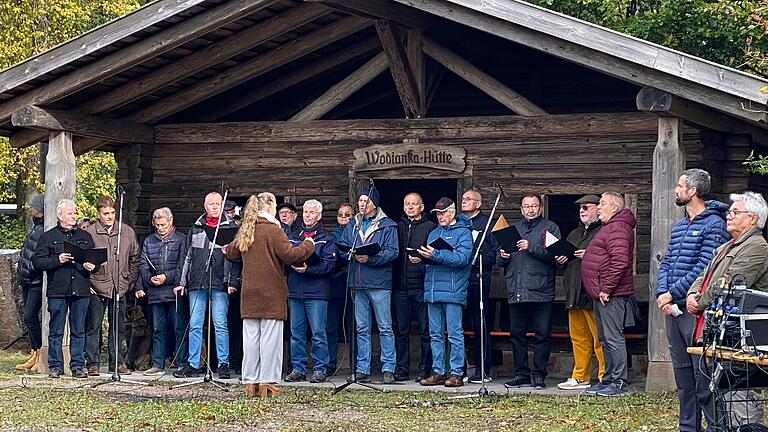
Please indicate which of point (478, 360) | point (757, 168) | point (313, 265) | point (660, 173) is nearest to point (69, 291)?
point (313, 265)

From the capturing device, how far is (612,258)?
10.7m

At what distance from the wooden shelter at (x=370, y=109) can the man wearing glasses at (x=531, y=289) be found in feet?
3.41

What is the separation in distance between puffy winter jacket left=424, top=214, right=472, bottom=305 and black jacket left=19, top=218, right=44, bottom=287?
14.7ft

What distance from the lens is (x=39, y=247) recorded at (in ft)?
39.9

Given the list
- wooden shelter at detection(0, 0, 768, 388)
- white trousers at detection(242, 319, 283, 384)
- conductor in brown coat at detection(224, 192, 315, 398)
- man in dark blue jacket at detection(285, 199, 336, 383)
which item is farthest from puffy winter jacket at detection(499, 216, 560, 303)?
white trousers at detection(242, 319, 283, 384)

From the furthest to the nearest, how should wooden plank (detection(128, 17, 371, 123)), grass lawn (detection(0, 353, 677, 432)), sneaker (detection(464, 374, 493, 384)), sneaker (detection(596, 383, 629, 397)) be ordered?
wooden plank (detection(128, 17, 371, 123))
sneaker (detection(464, 374, 493, 384))
sneaker (detection(596, 383, 629, 397))
grass lawn (detection(0, 353, 677, 432))

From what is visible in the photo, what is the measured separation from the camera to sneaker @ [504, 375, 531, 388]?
11547mm

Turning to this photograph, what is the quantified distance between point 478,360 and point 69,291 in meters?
4.23

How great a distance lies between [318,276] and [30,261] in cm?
340

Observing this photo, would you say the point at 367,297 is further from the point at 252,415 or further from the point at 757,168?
the point at 757,168

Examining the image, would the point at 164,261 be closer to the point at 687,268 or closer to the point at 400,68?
the point at 400,68

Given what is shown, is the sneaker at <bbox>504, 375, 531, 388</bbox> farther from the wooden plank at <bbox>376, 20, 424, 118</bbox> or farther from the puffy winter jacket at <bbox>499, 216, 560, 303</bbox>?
A: the wooden plank at <bbox>376, 20, 424, 118</bbox>

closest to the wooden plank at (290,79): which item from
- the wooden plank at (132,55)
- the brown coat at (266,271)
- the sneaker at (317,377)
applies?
the wooden plank at (132,55)

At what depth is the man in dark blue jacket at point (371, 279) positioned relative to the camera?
11625 mm
